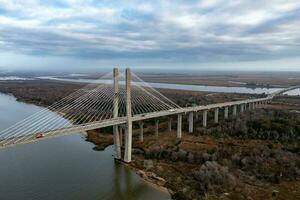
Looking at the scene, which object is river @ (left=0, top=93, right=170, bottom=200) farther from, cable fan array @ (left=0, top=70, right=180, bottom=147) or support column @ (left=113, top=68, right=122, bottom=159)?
cable fan array @ (left=0, top=70, right=180, bottom=147)


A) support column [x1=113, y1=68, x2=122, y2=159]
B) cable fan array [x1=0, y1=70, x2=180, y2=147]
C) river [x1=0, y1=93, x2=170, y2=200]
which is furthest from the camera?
cable fan array [x1=0, y1=70, x2=180, y2=147]

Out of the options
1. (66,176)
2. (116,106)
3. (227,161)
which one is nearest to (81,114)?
(116,106)

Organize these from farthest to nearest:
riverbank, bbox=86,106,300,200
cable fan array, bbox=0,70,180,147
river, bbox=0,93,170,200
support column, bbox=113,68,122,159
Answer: cable fan array, bbox=0,70,180,147
support column, bbox=113,68,122,159
riverbank, bbox=86,106,300,200
river, bbox=0,93,170,200

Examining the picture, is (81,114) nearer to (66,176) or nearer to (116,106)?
(116,106)

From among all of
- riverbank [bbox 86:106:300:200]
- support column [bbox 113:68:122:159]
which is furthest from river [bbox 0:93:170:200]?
riverbank [bbox 86:106:300:200]

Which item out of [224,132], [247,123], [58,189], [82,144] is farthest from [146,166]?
[247,123]

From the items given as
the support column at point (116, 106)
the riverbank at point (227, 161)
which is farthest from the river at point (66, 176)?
the riverbank at point (227, 161)

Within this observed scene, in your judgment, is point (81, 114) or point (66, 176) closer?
point (66, 176)

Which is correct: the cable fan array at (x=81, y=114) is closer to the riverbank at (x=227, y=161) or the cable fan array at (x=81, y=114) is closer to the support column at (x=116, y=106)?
the support column at (x=116, y=106)
